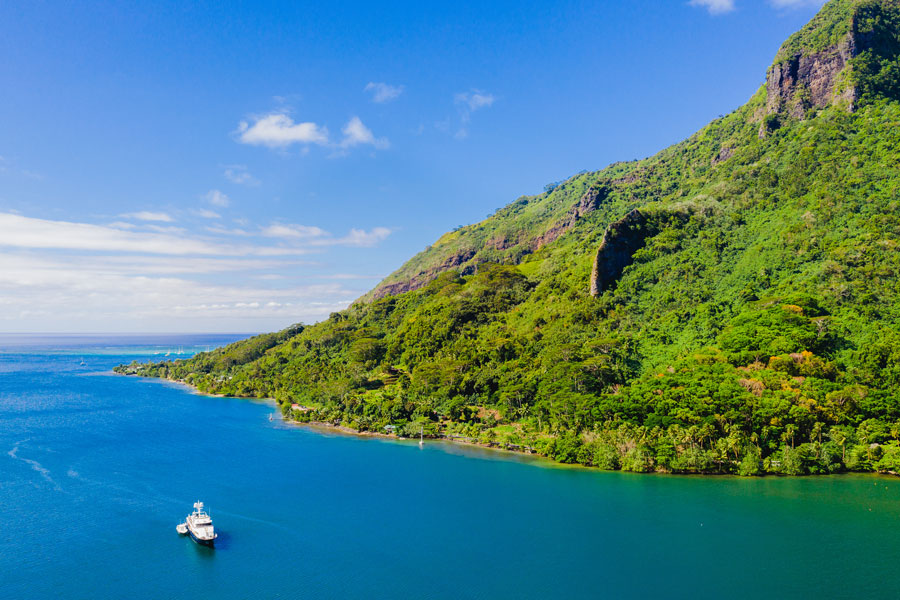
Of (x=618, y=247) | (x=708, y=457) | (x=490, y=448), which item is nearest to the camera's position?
(x=708, y=457)

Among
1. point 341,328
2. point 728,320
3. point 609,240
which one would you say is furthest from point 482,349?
point 341,328

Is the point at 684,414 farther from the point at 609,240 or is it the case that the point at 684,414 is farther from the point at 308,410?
the point at 308,410

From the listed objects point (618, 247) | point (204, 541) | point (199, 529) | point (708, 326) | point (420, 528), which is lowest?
point (420, 528)

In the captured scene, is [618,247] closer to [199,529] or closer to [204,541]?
[199,529]

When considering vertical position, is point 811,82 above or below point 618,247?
above

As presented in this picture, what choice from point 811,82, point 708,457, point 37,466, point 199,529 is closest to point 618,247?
point 708,457

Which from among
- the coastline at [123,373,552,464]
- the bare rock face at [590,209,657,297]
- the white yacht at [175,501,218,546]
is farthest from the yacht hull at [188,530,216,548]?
the bare rock face at [590,209,657,297]

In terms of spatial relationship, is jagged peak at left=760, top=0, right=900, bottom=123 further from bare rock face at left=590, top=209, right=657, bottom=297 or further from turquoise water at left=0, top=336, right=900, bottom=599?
turquoise water at left=0, top=336, right=900, bottom=599
